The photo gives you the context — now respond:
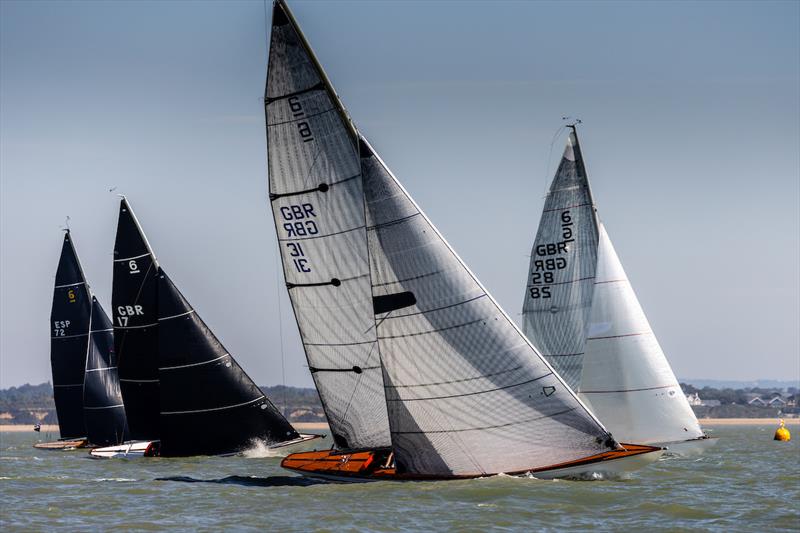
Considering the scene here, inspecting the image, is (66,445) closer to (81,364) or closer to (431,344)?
(81,364)

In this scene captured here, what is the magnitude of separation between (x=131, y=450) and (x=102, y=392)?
8.49 meters

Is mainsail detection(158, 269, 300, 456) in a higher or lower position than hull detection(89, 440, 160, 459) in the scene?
higher

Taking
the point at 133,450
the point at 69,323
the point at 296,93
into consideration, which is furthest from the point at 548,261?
the point at 69,323

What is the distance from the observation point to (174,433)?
4491cm

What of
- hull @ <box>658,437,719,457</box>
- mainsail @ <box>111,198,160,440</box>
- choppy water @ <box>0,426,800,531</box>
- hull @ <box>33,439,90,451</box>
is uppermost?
mainsail @ <box>111,198,160,440</box>

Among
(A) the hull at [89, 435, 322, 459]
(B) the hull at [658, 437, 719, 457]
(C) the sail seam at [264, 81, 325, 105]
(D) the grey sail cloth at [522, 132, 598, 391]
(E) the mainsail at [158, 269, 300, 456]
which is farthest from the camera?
(A) the hull at [89, 435, 322, 459]

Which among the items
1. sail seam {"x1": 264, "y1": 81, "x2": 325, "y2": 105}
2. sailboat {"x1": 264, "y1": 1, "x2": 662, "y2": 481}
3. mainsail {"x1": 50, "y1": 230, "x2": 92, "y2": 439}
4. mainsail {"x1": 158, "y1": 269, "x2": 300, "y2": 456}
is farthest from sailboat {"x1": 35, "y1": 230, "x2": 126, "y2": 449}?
sailboat {"x1": 264, "y1": 1, "x2": 662, "y2": 481}

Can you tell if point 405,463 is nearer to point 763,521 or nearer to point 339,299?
point 339,299

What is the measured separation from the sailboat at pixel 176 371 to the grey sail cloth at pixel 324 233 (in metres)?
12.5

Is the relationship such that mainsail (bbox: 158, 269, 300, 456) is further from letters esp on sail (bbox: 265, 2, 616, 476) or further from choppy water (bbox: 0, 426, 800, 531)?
letters esp on sail (bbox: 265, 2, 616, 476)

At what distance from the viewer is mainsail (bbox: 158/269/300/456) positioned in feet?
147

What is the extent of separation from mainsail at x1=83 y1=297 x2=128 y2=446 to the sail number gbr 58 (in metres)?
23.2

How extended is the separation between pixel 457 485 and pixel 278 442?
17.0 metres

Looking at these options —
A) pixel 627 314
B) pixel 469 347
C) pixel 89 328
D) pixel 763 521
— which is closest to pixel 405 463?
pixel 469 347
